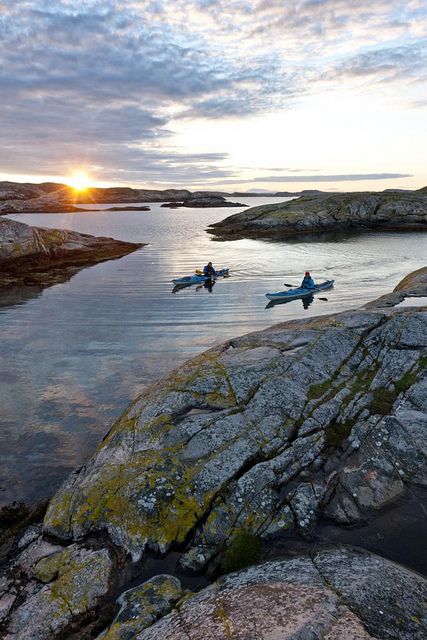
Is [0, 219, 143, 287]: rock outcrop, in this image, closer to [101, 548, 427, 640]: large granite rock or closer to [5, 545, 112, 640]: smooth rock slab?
[5, 545, 112, 640]: smooth rock slab

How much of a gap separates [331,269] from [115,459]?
54.8 meters

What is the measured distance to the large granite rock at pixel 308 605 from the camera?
25.7ft

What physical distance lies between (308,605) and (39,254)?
6304cm

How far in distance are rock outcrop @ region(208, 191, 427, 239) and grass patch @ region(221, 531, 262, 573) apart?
102 meters

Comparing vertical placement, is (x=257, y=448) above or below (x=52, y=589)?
above

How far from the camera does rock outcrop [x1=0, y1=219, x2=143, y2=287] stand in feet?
182

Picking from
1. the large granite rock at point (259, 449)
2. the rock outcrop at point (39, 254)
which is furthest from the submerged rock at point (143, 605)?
the rock outcrop at point (39, 254)

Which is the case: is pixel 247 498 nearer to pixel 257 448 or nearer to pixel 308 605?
pixel 257 448

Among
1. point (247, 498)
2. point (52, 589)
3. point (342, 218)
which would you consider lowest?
point (52, 589)

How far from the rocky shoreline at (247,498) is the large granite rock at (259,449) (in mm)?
42

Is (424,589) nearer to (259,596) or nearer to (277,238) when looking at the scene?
(259,596)

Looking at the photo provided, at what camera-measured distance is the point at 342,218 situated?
118 meters

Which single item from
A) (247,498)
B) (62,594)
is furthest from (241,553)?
(62,594)

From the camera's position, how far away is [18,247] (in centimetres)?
5956
